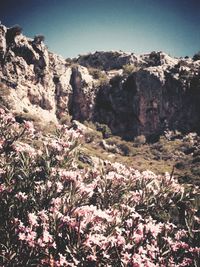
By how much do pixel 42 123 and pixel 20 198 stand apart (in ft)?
110

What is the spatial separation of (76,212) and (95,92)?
1836 inches

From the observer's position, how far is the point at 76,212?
4746mm

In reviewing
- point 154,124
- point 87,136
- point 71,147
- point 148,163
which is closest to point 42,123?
point 87,136

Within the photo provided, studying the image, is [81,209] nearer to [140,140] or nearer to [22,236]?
[22,236]

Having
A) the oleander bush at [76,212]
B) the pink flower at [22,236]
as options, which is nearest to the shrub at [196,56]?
the oleander bush at [76,212]

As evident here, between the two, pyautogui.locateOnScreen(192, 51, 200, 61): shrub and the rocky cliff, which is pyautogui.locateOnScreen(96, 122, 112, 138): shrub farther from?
pyautogui.locateOnScreen(192, 51, 200, 61): shrub

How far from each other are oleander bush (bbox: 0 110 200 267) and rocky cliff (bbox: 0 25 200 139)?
3212 centimetres

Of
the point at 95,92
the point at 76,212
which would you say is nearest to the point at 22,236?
the point at 76,212

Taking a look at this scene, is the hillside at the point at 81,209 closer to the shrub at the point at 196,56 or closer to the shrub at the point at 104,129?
the shrub at the point at 104,129

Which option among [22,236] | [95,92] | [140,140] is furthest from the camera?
[95,92]

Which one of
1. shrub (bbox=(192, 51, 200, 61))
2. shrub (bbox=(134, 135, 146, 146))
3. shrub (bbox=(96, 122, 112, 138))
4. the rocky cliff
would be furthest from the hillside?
shrub (bbox=(192, 51, 200, 61))

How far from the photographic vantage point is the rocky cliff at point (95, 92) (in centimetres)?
4094

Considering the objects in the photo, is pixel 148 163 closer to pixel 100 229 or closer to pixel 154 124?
pixel 154 124

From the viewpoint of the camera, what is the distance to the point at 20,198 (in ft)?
17.2
